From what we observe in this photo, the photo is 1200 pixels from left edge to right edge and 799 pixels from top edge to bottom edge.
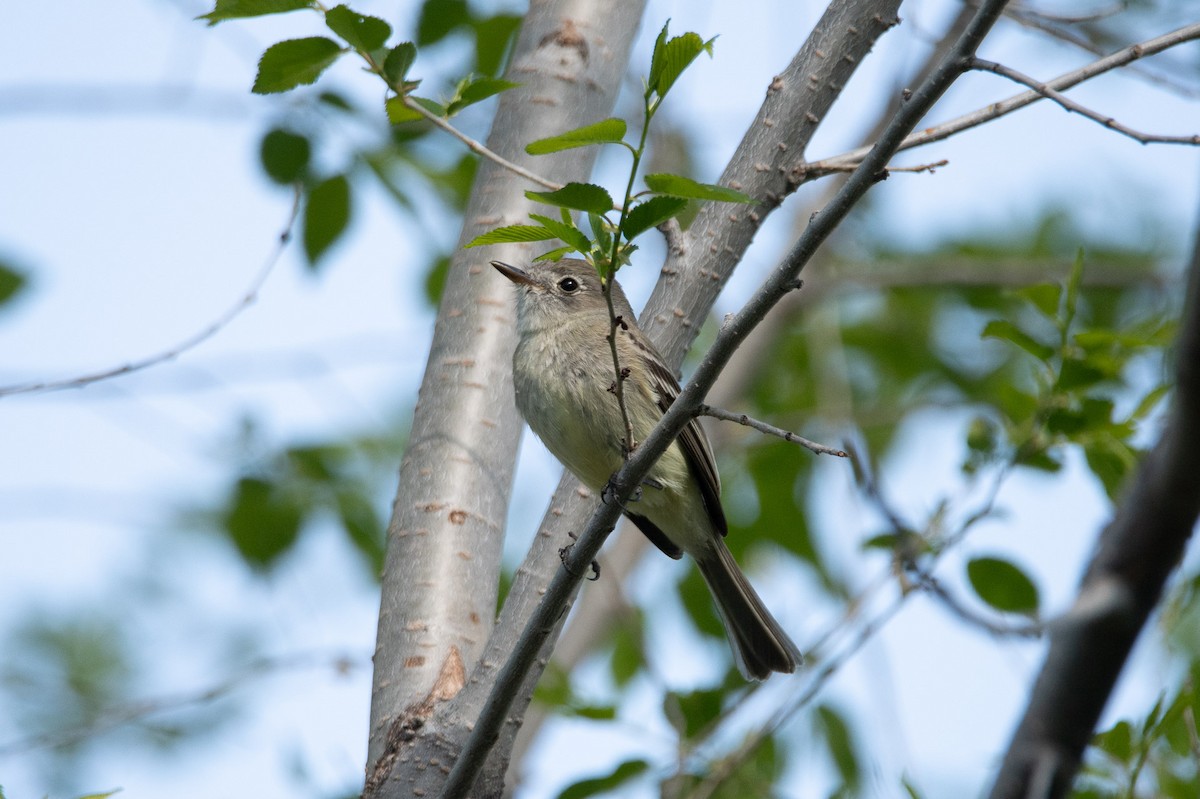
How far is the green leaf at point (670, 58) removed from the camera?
2.49 metres

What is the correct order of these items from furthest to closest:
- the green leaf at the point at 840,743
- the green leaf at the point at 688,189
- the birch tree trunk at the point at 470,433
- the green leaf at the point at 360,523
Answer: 1. the green leaf at the point at 360,523
2. the green leaf at the point at 840,743
3. the birch tree trunk at the point at 470,433
4. the green leaf at the point at 688,189

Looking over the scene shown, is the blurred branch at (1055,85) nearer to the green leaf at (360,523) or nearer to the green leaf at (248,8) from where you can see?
the green leaf at (248,8)

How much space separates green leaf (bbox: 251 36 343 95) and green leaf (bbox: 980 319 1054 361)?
94.1 inches

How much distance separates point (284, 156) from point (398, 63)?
1658 millimetres

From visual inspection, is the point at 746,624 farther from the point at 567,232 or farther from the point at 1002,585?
the point at 567,232

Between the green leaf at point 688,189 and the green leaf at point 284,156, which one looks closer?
the green leaf at point 688,189

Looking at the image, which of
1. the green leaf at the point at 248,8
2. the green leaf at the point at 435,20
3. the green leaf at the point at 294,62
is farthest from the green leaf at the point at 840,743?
the green leaf at the point at 248,8

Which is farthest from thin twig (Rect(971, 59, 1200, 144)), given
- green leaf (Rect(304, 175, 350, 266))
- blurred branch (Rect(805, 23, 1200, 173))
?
green leaf (Rect(304, 175, 350, 266))

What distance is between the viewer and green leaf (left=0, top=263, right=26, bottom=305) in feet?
15.0

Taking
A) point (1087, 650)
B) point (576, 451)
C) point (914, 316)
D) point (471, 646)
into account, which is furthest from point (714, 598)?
point (914, 316)

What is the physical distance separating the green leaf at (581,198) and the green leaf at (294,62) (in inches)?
39.8

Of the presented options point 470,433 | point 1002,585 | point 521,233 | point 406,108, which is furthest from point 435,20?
point 1002,585

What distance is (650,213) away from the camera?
8.23 ft

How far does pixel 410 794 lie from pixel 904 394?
646cm
